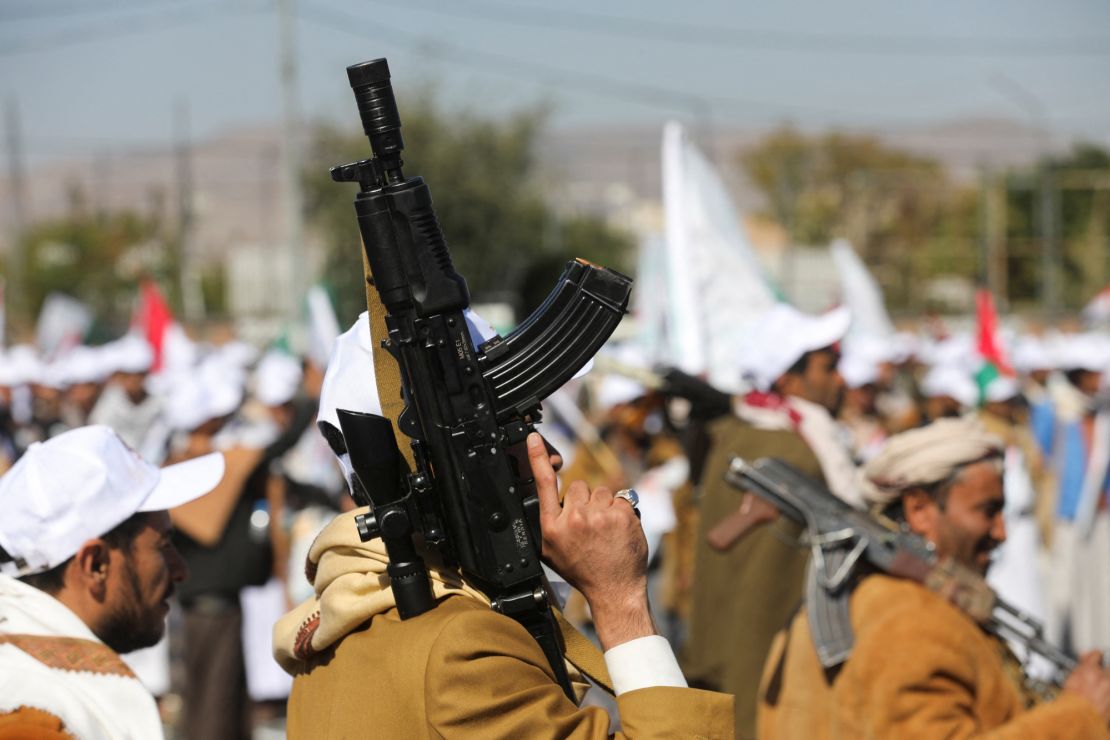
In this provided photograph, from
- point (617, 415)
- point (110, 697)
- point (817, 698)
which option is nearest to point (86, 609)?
point (110, 697)

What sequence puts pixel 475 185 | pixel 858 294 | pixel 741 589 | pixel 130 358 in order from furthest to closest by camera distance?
1. pixel 475 185
2. pixel 858 294
3. pixel 130 358
4. pixel 741 589

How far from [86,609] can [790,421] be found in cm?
344

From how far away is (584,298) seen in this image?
2617 mm

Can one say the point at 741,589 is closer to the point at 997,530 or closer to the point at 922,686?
the point at 997,530

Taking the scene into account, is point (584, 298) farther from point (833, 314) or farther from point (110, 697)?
point (833, 314)

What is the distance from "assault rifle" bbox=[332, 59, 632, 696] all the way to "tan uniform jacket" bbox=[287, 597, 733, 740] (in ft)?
0.21

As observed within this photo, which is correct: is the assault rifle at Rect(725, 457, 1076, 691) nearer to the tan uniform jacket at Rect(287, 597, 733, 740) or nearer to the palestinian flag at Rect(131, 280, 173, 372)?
the tan uniform jacket at Rect(287, 597, 733, 740)

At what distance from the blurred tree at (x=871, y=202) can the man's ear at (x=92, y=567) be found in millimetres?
22859

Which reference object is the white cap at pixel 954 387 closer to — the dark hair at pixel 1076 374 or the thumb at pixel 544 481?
the dark hair at pixel 1076 374

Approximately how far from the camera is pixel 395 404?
96.8 inches

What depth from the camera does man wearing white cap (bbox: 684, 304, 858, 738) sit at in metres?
5.34

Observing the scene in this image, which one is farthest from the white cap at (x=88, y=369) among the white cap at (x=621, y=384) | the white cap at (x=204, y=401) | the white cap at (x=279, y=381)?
the white cap at (x=204, y=401)

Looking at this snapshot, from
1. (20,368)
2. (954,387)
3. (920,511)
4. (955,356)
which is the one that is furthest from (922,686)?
(20,368)

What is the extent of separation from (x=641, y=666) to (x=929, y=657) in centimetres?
128
